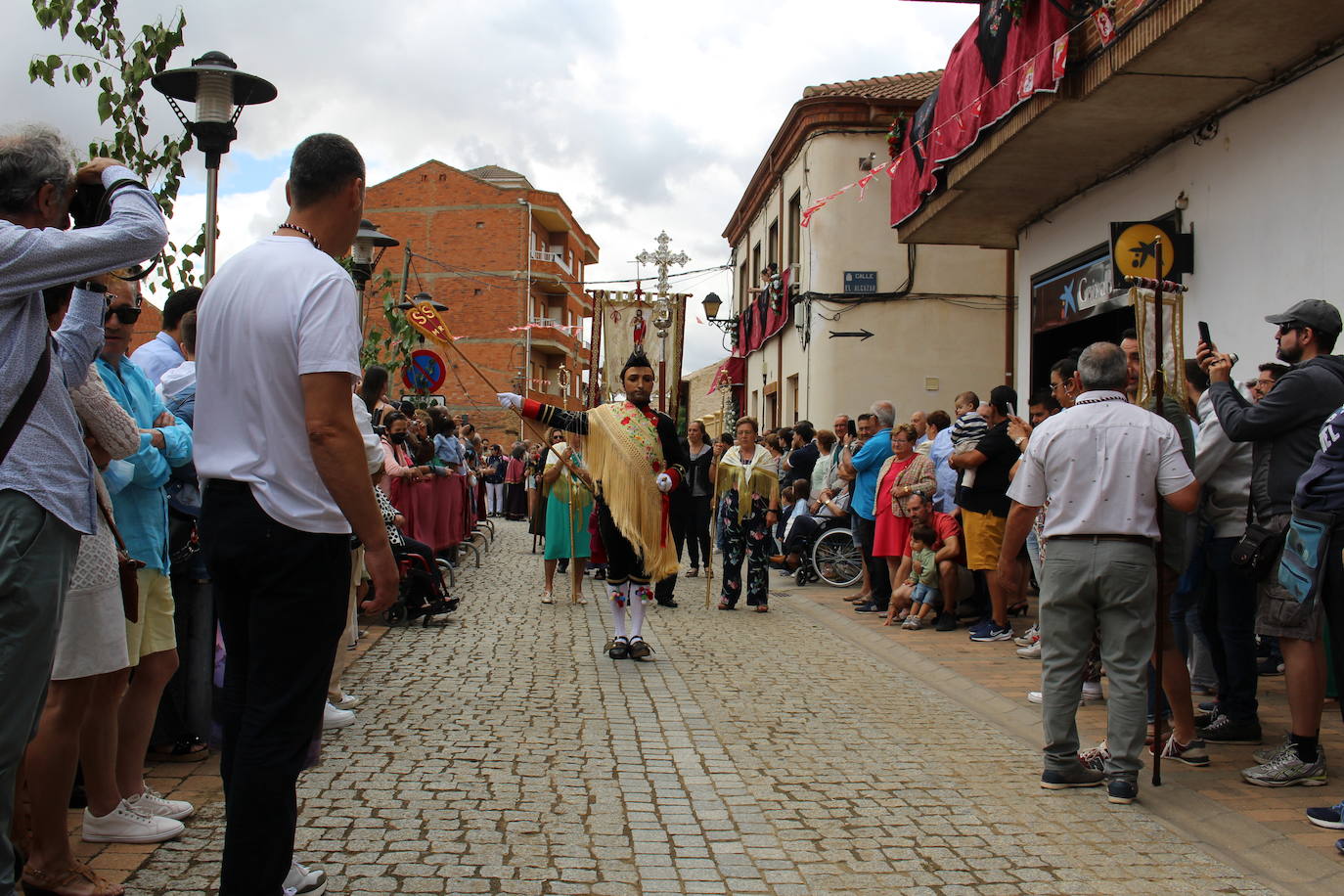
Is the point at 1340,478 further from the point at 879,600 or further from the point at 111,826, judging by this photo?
the point at 879,600

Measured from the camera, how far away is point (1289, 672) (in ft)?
16.2

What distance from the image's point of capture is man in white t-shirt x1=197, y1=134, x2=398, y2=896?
9.47 ft

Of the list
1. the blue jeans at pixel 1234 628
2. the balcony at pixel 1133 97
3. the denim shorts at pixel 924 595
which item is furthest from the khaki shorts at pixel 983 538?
the balcony at pixel 1133 97

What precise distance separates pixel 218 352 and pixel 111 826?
1.99 metres

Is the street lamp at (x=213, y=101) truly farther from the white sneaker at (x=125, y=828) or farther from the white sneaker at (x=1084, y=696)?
the white sneaker at (x=1084, y=696)

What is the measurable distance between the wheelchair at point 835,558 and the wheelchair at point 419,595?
5.13 m

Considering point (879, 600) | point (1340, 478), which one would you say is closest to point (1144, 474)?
point (1340, 478)

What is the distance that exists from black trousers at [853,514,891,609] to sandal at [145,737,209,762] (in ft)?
23.7

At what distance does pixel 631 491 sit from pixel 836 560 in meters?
5.82

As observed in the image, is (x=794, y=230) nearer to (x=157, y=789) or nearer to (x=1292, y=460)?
(x=1292, y=460)

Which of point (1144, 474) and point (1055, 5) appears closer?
point (1144, 474)

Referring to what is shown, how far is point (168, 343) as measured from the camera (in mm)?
5105

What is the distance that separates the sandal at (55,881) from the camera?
11.1ft

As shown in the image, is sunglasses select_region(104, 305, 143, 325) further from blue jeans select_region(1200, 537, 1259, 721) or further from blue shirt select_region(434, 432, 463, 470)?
blue shirt select_region(434, 432, 463, 470)
